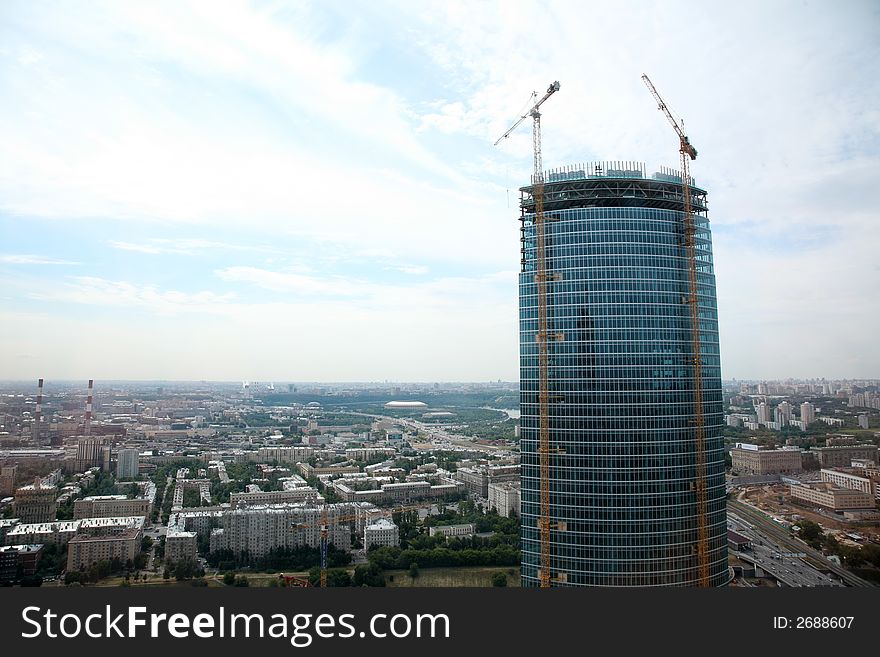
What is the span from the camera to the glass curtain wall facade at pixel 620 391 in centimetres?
995

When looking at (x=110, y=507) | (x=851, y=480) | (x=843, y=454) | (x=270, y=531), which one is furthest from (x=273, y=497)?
(x=843, y=454)

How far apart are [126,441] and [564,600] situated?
2599 centimetres

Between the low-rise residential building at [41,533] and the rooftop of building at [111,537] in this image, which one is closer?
the low-rise residential building at [41,533]

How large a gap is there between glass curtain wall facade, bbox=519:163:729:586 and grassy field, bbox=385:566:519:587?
3.45m

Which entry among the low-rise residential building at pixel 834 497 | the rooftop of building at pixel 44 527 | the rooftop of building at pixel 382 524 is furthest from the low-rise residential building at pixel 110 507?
the low-rise residential building at pixel 834 497

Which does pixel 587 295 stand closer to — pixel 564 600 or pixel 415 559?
pixel 564 600

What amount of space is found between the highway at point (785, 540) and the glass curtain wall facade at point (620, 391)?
3329mm

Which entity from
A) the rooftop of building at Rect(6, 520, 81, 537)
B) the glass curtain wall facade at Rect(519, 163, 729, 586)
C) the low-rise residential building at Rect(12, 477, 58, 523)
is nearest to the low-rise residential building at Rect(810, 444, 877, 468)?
the glass curtain wall facade at Rect(519, 163, 729, 586)

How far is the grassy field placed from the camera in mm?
13344

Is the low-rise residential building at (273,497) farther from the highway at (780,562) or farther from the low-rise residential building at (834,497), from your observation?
the low-rise residential building at (834,497)

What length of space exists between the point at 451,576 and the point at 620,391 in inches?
261

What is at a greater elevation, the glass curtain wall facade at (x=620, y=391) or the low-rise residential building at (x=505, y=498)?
the glass curtain wall facade at (x=620, y=391)

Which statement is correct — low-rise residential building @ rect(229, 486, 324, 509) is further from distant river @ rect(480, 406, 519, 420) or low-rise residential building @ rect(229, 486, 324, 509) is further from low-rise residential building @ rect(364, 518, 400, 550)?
distant river @ rect(480, 406, 519, 420)

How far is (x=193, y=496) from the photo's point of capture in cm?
2136
